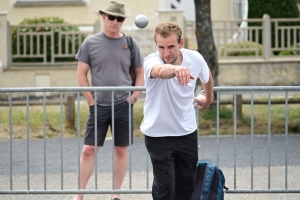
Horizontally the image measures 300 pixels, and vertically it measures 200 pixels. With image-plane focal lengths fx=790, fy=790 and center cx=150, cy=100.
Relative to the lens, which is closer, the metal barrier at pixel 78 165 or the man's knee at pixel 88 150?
the metal barrier at pixel 78 165

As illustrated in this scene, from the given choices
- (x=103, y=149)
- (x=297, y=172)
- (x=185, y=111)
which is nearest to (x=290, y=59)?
(x=103, y=149)

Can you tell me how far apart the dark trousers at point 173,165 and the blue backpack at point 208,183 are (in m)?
0.53

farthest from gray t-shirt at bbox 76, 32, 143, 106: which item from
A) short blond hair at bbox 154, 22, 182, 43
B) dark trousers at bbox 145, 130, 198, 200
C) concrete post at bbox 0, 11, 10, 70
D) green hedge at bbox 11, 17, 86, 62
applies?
concrete post at bbox 0, 11, 10, 70

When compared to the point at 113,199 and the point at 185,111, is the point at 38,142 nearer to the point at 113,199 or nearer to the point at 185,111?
the point at 113,199

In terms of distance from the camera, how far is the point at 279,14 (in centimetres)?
2311

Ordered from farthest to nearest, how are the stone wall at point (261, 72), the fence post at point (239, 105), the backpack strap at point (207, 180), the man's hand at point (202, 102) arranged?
the stone wall at point (261, 72) < the fence post at point (239, 105) < the backpack strap at point (207, 180) < the man's hand at point (202, 102)

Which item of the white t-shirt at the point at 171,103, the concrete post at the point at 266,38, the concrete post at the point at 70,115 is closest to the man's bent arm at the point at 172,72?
the white t-shirt at the point at 171,103

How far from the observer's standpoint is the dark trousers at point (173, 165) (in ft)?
19.0

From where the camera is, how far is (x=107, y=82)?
7500mm

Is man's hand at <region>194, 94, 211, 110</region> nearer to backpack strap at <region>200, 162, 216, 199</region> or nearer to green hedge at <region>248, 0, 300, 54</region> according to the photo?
backpack strap at <region>200, 162, 216, 199</region>

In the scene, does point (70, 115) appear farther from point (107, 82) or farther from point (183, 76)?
point (183, 76)

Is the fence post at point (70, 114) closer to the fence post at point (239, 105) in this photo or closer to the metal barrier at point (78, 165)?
the metal barrier at point (78, 165)

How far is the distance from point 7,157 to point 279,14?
636 inches

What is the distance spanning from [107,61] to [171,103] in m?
1.78
